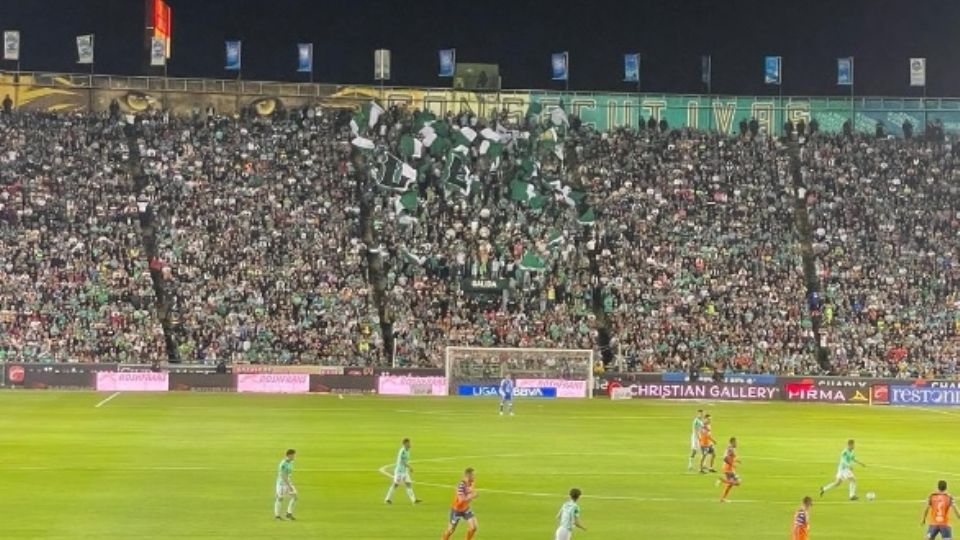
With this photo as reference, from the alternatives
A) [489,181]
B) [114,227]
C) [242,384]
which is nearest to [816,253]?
[489,181]

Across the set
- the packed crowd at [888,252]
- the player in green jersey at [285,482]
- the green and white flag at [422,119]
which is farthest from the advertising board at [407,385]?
the player in green jersey at [285,482]

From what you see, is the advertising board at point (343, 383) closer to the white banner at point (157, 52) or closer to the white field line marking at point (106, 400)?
the white field line marking at point (106, 400)

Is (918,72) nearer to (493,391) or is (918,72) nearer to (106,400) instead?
(493,391)

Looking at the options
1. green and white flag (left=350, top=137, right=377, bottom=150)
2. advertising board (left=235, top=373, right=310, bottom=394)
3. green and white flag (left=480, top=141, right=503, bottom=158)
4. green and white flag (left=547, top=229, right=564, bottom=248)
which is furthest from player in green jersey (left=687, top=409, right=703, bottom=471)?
green and white flag (left=350, top=137, right=377, bottom=150)

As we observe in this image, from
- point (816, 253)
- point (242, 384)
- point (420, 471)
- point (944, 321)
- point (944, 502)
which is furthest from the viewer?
point (816, 253)

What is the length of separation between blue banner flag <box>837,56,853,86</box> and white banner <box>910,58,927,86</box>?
437cm

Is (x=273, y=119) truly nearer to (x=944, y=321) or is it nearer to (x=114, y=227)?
(x=114, y=227)

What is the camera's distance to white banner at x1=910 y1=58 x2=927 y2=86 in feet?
353

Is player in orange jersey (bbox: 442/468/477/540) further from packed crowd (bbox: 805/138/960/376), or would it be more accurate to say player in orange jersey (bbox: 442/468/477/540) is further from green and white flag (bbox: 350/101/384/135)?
green and white flag (bbox: 350/101/384/135)

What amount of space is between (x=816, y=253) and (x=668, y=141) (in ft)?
49.2

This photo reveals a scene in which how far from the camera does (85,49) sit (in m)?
101

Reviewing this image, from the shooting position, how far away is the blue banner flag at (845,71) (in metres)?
108

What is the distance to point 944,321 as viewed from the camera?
8788 cm

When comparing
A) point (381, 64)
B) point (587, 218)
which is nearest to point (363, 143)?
point (381, 64)
